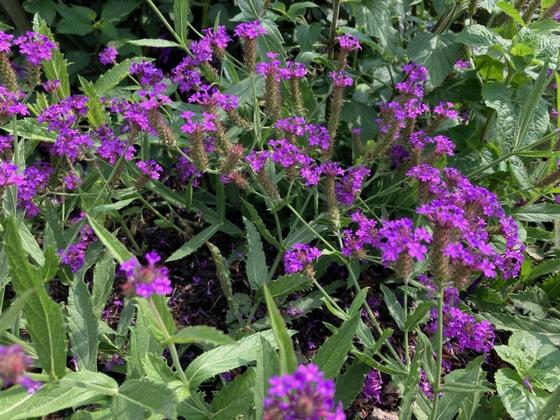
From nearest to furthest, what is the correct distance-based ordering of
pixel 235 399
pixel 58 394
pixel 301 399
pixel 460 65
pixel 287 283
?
pixel 301 399 < pixel 58 394 < pixel 235 399 < pixel 287 283 < pixel 460 65

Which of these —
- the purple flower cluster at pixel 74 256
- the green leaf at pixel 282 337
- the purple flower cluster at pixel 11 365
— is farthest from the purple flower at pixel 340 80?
the purple flower cluster at pixel 11 365

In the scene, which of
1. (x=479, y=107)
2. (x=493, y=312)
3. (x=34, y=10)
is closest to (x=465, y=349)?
(x=493, y=312)

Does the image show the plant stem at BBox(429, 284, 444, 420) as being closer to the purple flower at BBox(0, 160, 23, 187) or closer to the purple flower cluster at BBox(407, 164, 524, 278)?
the purple flower cluster at BBox(407, 164, 524, 278)

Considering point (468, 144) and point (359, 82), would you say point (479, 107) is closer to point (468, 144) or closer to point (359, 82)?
point (468, 144)

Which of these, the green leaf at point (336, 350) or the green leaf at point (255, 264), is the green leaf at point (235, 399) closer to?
the green leaf at point (336, 350)

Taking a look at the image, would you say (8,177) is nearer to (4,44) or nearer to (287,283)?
(4,44)

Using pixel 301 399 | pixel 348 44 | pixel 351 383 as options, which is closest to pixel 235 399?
pixel 351 383
